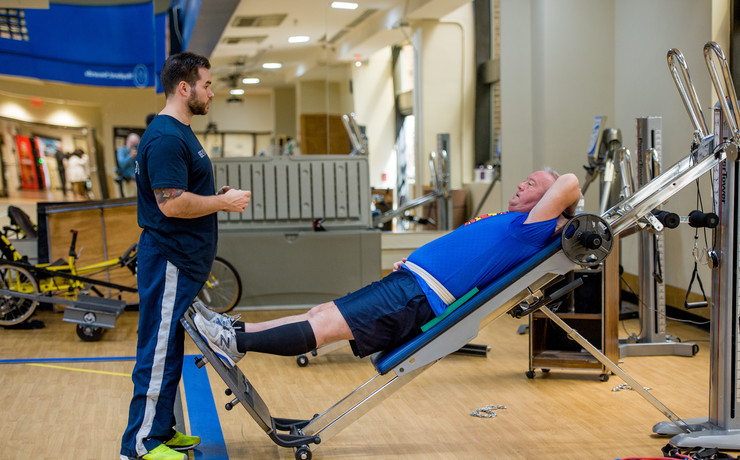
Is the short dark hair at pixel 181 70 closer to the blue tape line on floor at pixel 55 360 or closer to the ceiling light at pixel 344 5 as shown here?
the blue tape line on floor at pixel 55 360

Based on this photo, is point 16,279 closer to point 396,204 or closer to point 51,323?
point 51,323

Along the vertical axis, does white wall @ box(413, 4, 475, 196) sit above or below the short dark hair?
above

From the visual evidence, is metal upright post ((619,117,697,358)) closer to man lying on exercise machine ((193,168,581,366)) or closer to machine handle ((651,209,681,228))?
machine handle ((651,209,681,228))

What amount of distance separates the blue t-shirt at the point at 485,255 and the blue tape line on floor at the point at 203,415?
3.48 ft

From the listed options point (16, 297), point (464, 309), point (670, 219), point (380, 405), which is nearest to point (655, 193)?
point (670, 219)

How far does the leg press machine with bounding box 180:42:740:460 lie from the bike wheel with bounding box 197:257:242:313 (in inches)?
121

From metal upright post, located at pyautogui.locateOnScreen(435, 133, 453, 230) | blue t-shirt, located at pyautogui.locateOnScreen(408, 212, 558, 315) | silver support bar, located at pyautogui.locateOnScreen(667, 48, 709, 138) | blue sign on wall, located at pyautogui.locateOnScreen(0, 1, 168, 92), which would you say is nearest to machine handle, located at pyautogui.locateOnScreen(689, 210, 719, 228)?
silver support bar, located at pyautogui.locateOnScreen(667, 48, 709, 138)

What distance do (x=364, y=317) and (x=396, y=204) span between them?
4.94m

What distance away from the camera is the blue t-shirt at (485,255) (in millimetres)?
2797

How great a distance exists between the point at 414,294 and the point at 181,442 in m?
1.07

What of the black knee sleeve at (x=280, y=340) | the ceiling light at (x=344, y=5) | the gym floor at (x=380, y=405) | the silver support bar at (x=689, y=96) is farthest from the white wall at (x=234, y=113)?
the silver support bar at (x=689, y=96)

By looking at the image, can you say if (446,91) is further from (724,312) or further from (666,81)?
(724,312)

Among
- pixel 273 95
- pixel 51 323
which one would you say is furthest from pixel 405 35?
pixel 51 323

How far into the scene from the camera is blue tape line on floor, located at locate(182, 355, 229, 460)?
2.95m
